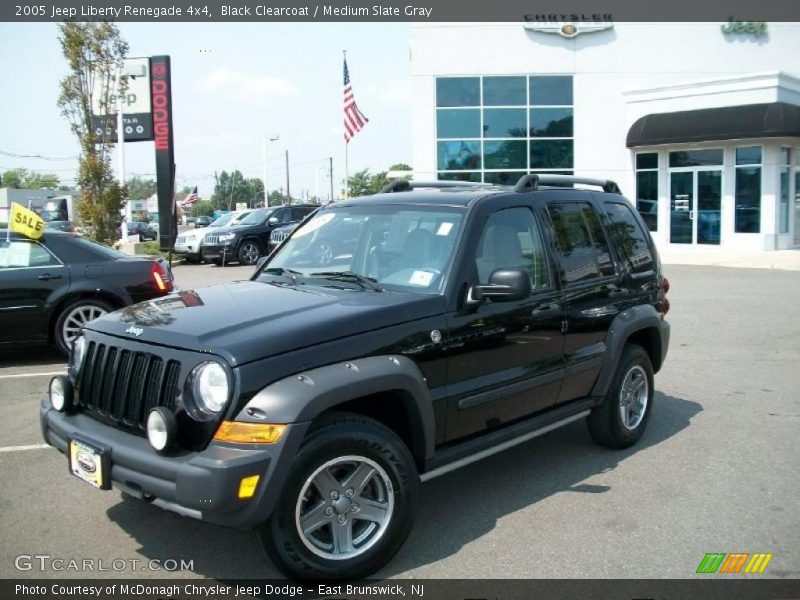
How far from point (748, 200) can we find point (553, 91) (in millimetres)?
7760

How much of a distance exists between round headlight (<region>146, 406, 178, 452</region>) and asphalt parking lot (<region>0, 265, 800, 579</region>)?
2.58 feet

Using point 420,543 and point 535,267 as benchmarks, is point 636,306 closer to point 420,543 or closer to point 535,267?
point 535,267

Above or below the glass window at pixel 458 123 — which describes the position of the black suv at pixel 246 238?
below

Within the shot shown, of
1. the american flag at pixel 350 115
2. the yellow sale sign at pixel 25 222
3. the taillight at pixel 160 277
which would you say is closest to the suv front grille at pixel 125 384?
the taillight at pixel 160 277

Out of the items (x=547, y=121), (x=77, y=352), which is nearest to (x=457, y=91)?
(x=547, y=121)

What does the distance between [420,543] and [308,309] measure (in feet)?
4.52

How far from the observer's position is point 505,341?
4.30 meters

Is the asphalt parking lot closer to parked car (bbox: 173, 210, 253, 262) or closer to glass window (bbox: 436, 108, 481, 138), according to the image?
parked car (bbox: 173, 210, 253, 262)

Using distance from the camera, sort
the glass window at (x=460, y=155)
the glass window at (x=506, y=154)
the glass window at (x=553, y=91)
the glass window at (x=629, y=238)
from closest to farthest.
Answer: the glass window at (x=629, y=238) < the glass window at (x=553, y=91) < the glass window at (x=506, y=154) < the glass window at (x=460, y=155)

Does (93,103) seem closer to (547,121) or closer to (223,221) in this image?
(223,221)

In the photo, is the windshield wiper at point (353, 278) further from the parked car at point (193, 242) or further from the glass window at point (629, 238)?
the parked car at point (193, 242)

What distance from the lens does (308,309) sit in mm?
3768

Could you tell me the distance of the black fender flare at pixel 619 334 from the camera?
16.9 ft
